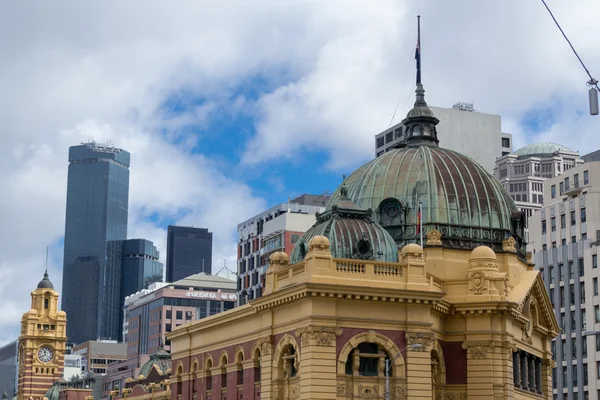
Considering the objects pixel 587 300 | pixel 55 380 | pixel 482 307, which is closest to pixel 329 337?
pixel 482 307

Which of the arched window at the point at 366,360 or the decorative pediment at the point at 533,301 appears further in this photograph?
the decorative pediment at the point at 533,301

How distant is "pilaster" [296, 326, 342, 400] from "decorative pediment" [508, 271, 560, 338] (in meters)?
14.4

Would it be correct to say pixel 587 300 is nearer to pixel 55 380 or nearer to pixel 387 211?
pixel 387 211

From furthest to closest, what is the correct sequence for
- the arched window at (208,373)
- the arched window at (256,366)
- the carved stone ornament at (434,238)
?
the arched window at (208,373)
the carved stone ornament at (434,238)
the arched window at (256,366)

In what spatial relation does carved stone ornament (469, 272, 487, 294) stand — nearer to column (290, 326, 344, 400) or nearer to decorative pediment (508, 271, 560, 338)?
decorative pediment (508, 271, 560, 338)

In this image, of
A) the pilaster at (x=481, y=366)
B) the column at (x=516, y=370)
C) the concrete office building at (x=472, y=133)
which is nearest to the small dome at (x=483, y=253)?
the pilaster at (x=481, y=366)

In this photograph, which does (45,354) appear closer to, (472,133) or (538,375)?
(472,133)

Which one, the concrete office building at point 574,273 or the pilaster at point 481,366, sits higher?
the concrete office building at point 574,273

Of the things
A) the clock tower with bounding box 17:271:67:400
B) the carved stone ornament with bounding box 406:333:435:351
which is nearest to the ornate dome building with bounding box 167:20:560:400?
the carved stone ornament with bounding box 406:333:435:351

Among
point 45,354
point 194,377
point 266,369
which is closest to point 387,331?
point 266,369

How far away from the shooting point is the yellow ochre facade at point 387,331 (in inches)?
2645

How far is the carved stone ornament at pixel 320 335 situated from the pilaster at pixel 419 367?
4367mm

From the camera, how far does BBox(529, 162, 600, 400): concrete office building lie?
5251 inches

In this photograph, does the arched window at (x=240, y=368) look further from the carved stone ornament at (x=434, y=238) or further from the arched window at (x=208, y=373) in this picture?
the carved stone ornament at (x=434, y=238)
